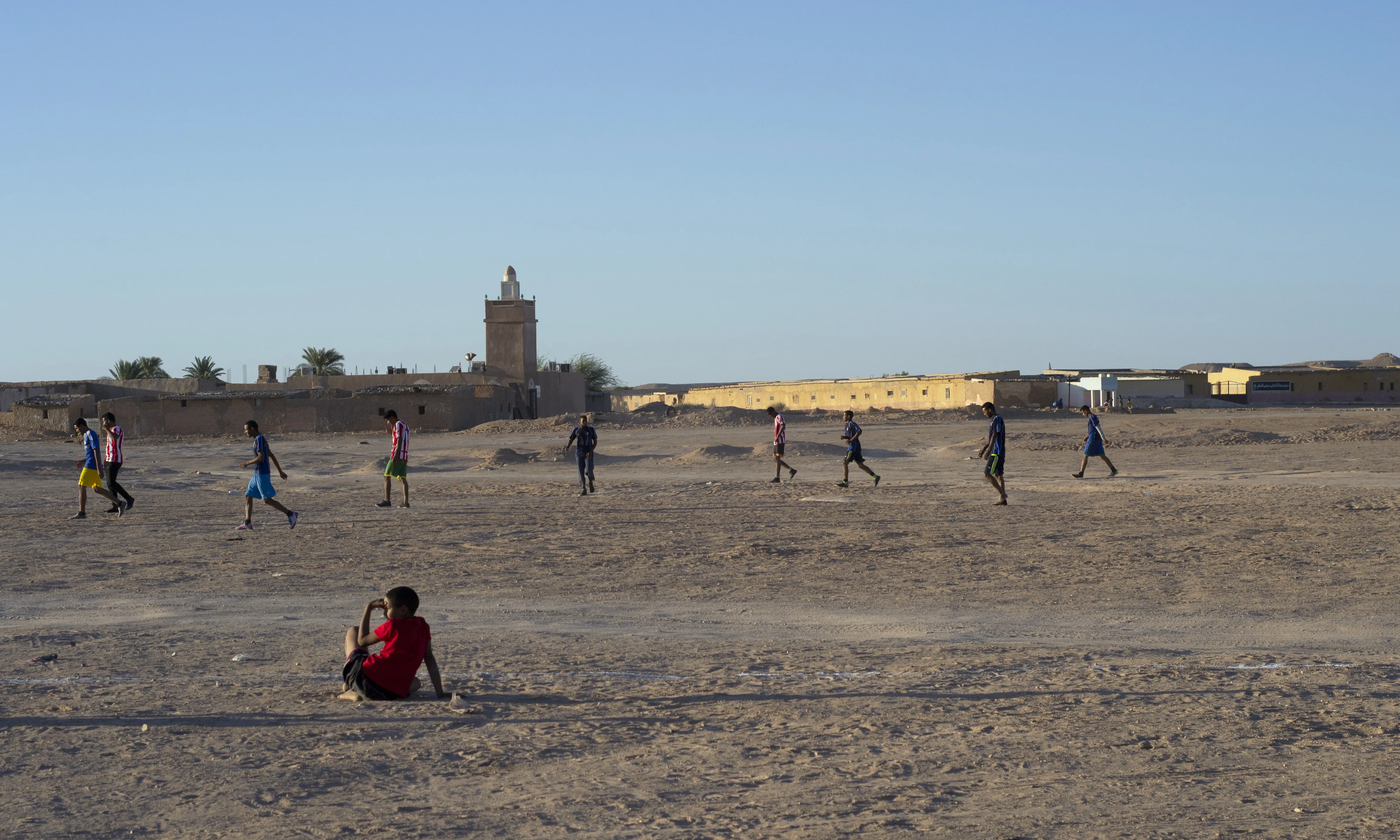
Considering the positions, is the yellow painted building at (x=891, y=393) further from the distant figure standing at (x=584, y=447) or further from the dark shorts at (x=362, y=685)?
the dark shorts at (x=362, y=685)

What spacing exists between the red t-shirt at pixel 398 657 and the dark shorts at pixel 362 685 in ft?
0.06

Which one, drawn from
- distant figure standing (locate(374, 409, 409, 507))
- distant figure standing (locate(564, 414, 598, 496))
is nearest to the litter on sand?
distant figure standing (locate(374, 409, 409, 507))

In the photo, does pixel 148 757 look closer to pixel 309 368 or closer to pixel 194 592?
pixel 194 592

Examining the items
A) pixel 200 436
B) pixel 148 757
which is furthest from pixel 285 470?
pixel 148 757

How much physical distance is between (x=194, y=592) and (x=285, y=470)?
23.7m

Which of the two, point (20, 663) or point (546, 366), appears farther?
point (546, 366)

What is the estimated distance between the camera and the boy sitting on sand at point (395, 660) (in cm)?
709

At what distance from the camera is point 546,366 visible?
233 ft

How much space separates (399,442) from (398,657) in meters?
13.2

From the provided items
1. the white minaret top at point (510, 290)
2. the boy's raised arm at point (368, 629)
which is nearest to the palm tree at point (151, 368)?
the white minaret top at point (510, 290)

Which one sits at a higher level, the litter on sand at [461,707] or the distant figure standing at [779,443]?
the distant figure standing at [779,443]

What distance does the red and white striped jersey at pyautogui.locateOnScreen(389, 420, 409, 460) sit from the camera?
19797mm

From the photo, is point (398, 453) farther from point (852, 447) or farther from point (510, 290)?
point (510, 290)

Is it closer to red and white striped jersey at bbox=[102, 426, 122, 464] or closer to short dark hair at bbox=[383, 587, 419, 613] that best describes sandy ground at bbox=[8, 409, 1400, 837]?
short dark hair at bbox=[383, 587, 419, 613]
